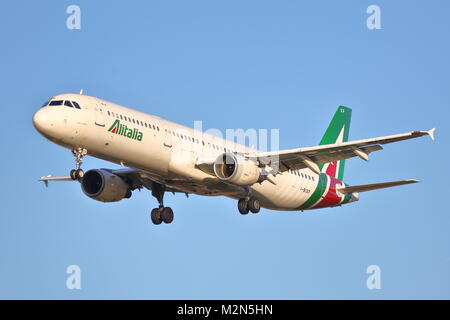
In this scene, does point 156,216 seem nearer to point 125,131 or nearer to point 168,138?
point 168,138

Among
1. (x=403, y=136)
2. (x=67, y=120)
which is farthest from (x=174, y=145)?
(x=403, y=136)

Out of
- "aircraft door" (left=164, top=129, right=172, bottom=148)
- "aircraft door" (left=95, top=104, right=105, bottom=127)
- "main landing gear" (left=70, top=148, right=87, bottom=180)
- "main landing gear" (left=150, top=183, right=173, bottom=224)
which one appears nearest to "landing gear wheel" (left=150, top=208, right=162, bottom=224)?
"main landing gear" (left=150, top=183, right=173, bottom=224)

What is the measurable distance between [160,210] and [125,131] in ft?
29.3

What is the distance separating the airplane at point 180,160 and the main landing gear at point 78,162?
5cm

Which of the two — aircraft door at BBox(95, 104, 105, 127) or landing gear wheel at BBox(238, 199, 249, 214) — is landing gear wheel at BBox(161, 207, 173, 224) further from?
aircraft door at BBox(95, 104, 105, 127)

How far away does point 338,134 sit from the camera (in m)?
68.2

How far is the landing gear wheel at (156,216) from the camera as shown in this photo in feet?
189

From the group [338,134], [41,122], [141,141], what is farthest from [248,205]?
[338,134]

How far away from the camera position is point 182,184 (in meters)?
54.2

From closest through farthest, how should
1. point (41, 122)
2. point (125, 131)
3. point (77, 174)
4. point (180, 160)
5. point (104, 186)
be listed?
point (41, 122) → point (77, 174) → point (125, 131) → point (180, 160) → point (104, 186)

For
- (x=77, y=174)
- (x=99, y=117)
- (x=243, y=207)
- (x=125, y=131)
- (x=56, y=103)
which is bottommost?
(x=243, y=207)

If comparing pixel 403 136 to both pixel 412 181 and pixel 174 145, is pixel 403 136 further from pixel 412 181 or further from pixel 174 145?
pixel 174 145

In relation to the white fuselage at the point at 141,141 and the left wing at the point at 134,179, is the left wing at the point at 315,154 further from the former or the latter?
the left wing at the point at 134,179

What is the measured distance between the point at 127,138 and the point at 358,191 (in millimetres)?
16971
